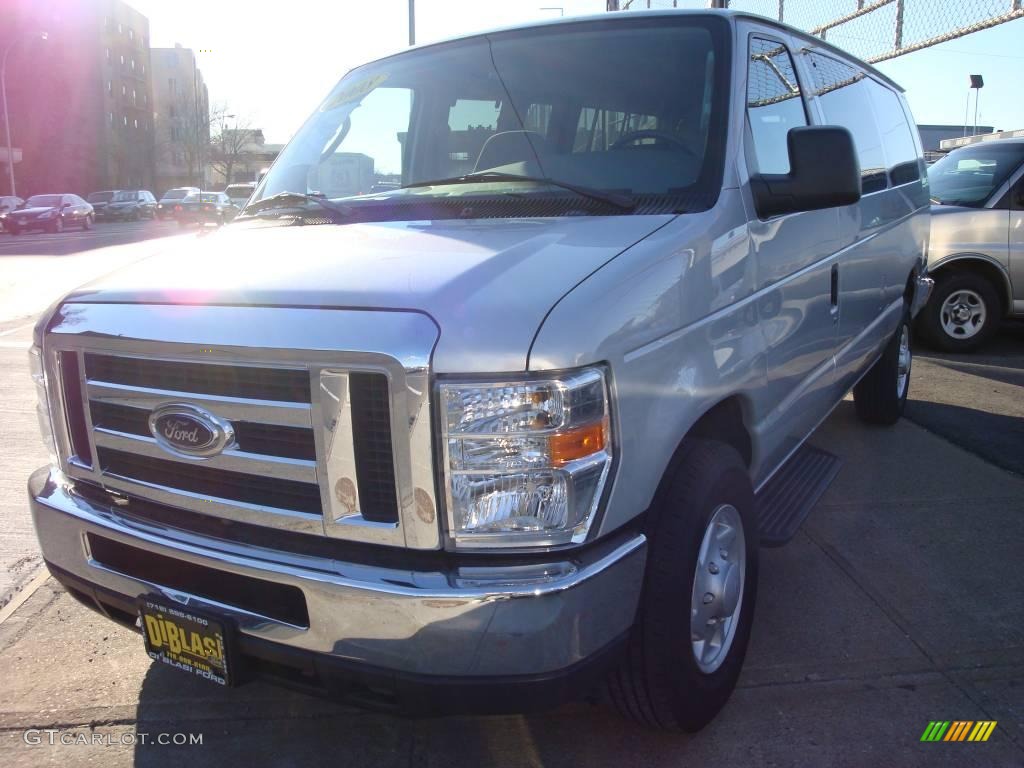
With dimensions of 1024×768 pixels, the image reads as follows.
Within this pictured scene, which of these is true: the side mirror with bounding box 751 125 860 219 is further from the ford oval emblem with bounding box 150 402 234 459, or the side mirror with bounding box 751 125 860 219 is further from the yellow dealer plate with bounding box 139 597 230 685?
the yellow dealer plate with bounding box 139 597 230 685

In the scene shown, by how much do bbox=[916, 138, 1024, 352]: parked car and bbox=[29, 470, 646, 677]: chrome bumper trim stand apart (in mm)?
7583

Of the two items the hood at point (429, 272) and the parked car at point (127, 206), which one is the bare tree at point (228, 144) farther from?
the hood at point (429, 272)

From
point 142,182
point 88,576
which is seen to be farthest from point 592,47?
point 142,182

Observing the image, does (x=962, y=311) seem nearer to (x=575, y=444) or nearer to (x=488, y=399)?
(x=575, y=444)

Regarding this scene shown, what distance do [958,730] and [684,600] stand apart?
1076 mm

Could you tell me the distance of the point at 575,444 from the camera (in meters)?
2.02

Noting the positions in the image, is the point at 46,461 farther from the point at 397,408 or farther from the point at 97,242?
the point at 97,242

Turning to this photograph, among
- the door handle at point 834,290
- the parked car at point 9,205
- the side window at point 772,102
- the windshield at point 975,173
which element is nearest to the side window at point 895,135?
the door handle at point 834,290

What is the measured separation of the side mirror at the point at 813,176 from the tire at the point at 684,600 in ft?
2.91

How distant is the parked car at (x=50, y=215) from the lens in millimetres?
32184

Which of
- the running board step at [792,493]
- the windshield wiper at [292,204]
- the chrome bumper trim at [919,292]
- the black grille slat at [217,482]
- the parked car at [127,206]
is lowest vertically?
the parked car at [127,206]

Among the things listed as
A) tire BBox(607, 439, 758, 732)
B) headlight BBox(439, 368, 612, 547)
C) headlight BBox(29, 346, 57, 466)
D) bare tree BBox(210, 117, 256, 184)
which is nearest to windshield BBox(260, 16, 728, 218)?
tire BBox(607, 439, 758, 732)

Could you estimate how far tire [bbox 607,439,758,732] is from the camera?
2.33 metres

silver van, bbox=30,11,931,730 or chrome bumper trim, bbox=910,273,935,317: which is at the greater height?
silver van, bbox=30,11,931,730
